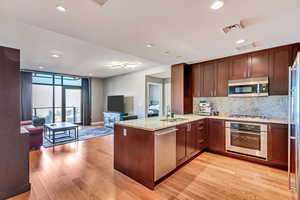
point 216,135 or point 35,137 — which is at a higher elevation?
point 216,135

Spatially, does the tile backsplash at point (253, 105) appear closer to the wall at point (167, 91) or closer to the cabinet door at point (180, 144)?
the cabinet door at point (180, 144)

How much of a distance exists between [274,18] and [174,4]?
1442 millimetres

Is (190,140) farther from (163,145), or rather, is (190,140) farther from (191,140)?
(163,145)

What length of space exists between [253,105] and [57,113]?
802 cm

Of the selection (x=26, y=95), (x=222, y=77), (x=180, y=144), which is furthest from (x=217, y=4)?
(x=26, y=95)

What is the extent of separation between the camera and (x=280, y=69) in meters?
3.01

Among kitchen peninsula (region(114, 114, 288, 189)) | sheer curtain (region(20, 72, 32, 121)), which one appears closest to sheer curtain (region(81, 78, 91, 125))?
sheer curtain (region(20, 72, 32, 121))

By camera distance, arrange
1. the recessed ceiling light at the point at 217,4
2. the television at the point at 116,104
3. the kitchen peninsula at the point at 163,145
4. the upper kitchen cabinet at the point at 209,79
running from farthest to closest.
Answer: the television at the point at 116,104 → the upper kitchen cabinet at the point at 209,79 → the kitchen peninsula at the point at 163,145 → the recessed ceiling light at the point at 217,4

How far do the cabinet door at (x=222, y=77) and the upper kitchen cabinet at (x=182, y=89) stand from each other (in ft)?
2.80

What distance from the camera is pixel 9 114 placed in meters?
1.94

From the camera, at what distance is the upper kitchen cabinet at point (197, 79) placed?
13.9 ft

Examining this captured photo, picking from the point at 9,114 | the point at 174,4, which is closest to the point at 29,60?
the point at 9,114

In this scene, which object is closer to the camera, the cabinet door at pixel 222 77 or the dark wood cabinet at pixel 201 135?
the dark wood cabinet at pixel 201 135

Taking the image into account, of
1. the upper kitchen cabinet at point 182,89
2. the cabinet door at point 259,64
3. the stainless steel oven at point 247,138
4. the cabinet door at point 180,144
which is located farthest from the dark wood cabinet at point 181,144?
the cabinet door at point 259,64
